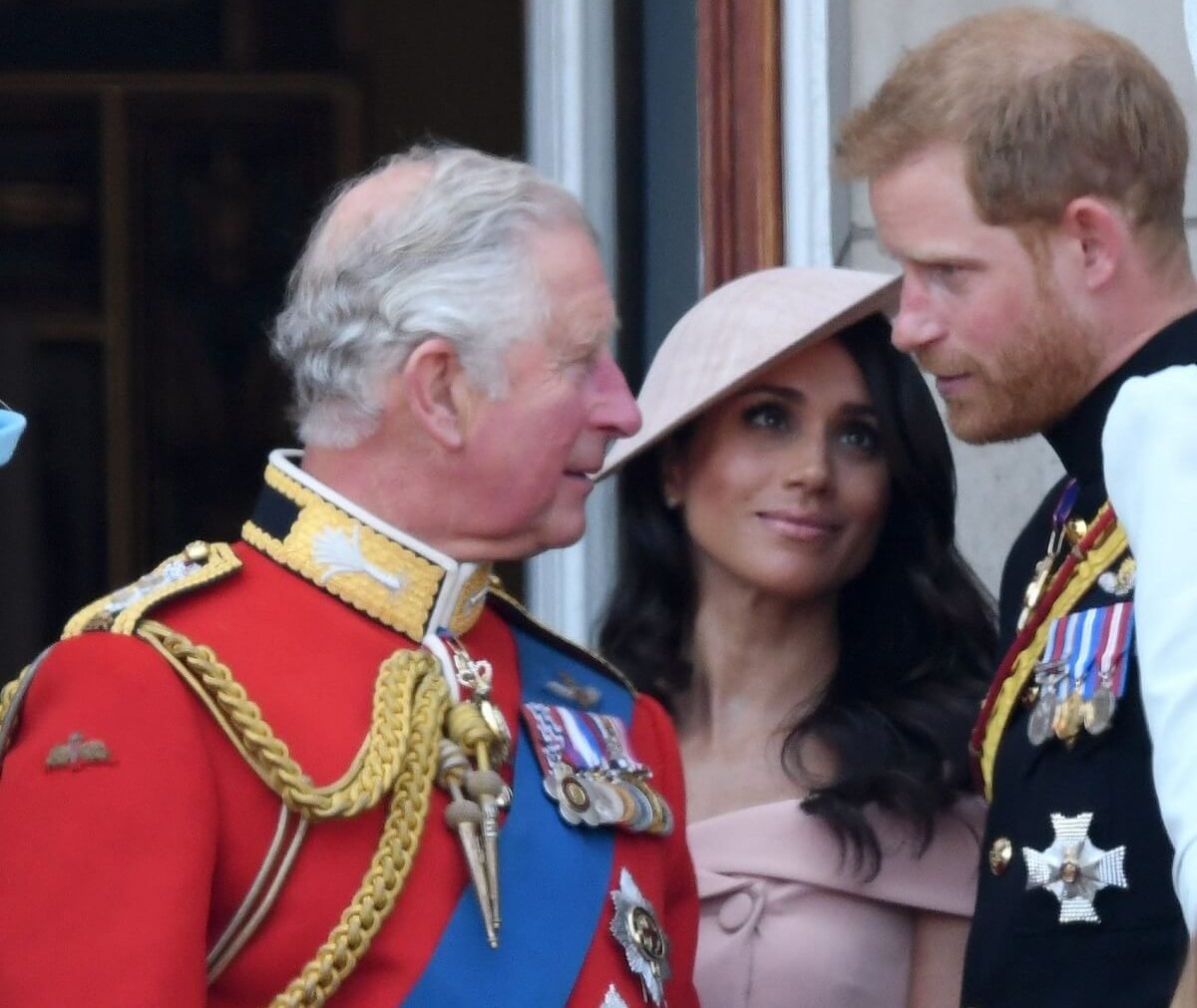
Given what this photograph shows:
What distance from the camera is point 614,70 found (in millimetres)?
4031

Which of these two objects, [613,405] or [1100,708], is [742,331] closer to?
[613,405]

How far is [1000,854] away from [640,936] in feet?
1.10

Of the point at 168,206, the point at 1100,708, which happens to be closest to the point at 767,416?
the point at 1100,708

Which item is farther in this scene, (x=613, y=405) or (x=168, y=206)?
(x=168, y=206)

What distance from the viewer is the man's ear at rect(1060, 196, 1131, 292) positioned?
104 inches

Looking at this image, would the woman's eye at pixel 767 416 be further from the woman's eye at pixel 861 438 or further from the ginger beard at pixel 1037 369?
the ginger beard at pixel 1037 369

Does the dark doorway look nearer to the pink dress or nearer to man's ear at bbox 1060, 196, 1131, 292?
the pink dress

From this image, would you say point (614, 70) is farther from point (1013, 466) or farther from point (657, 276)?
A: point (1013, 466)

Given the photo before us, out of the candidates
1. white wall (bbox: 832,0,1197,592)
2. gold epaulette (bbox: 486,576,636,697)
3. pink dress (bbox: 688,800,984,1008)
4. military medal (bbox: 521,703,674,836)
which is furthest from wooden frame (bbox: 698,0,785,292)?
military medal (bbox: 521,703,674,836)

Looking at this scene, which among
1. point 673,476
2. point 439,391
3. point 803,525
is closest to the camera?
point 439,391

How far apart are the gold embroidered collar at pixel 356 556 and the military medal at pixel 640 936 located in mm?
292

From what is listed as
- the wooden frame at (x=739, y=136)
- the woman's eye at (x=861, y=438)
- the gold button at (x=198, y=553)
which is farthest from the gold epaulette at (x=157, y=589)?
the wooden frame at (x=739, y=136)

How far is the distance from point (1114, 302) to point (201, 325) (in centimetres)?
286

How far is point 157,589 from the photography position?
7.84 feet
